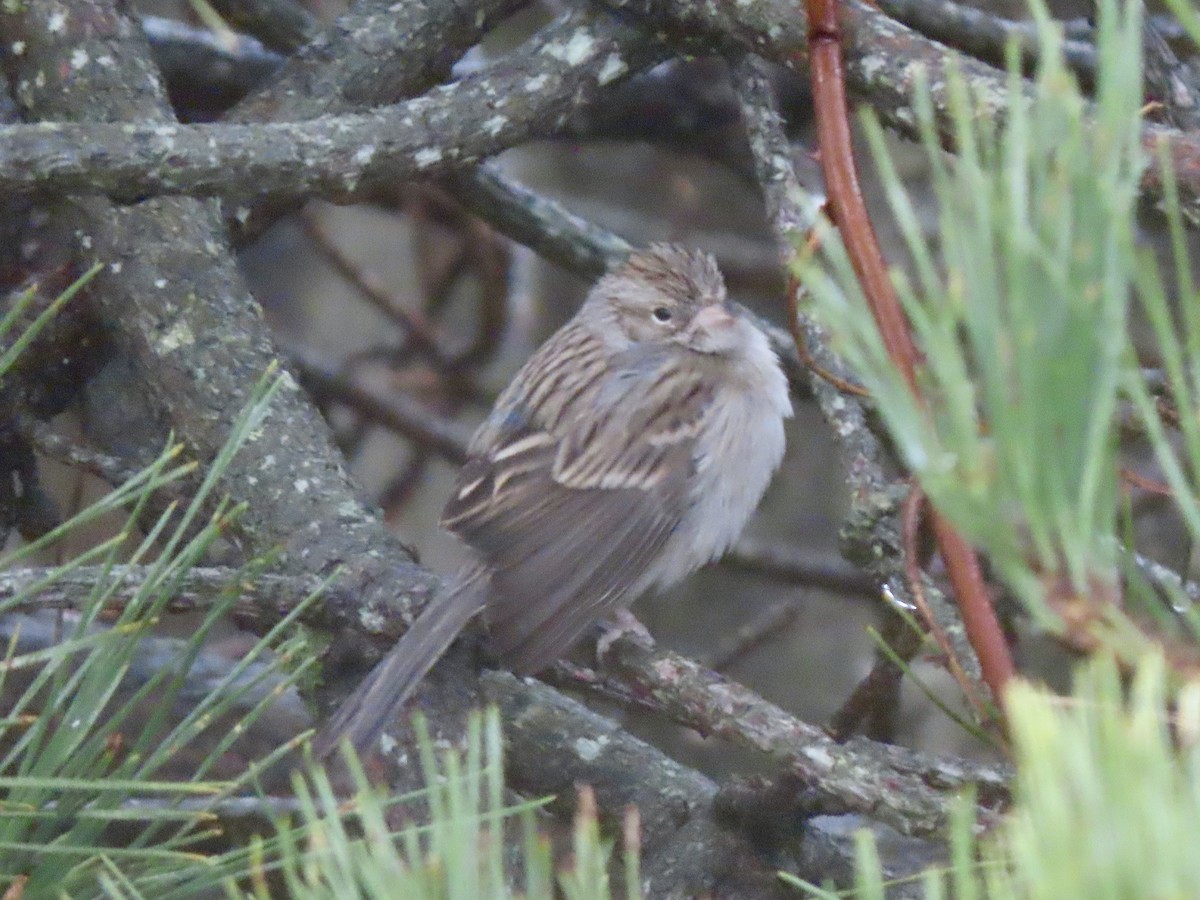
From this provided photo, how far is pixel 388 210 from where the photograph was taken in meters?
4.65

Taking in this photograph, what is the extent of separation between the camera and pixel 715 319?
11.1ft

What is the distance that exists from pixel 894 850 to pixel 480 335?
2.22 m

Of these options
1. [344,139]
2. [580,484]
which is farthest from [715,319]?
[344,139]

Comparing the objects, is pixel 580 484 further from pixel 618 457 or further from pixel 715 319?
pixel 715 319

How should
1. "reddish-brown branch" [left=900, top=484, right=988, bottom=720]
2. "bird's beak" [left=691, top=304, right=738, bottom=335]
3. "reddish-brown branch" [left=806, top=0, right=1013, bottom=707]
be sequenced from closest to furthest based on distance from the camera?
1. "reddish-brown branch" [left=806, top=0, right=1013, bottom=707]
2. "reddish-brown branch" [left=900, top=484, right=988, bottom=720]
3. "bird's beak" [left=691, top=304, right=738, bottom=335]

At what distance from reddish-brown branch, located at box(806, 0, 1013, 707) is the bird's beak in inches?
51.7

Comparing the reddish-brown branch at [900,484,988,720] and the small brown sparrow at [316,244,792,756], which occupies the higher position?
the reddish-brown branch at [900,484,988,720]

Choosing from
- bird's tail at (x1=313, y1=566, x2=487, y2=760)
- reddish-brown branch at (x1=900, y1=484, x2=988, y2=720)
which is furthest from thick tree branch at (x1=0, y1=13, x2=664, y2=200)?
reddish-brown branch at (x1=900, y1=484, x2=988, y2=720)

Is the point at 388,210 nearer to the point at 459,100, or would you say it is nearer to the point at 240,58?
the point at 240,58

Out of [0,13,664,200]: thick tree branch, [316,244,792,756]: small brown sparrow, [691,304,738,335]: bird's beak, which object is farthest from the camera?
[691,304,738,335]: bird's beak

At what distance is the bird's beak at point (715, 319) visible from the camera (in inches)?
133

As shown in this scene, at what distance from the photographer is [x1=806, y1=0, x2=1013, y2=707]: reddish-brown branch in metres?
1.31

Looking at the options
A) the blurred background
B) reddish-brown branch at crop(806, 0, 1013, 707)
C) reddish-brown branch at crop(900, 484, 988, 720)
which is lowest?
the blurred background

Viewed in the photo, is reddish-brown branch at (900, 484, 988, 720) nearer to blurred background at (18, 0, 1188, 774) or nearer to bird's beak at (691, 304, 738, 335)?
bird's beak at (691, 304, 738, 335)
